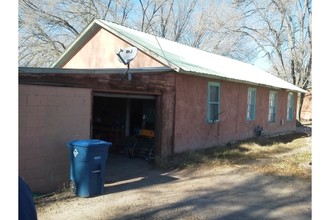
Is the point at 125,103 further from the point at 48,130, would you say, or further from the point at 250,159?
the point at 48,130

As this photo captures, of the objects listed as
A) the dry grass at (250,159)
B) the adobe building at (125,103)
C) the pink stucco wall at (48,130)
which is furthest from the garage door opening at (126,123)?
the pink stucco wall at (48,130)

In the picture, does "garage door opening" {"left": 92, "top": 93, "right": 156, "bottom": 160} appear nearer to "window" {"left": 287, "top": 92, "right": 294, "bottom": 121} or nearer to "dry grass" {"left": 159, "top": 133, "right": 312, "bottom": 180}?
"dry grass" {"left": 159, "top": 133, "right": 312, "bottom": 180}

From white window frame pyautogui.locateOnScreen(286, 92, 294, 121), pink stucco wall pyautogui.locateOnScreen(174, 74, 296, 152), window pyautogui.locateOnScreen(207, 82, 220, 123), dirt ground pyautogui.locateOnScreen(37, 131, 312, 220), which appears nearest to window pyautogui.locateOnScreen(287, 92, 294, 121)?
white window frame pyautogui.locateOnScreen(286, 92, 294, 121)

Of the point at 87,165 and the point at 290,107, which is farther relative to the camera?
the point at 290,107

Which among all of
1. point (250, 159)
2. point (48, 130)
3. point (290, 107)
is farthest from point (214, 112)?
point (290, 107)

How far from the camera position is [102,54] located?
14.1 meters

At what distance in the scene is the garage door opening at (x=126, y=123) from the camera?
1144 centimetres

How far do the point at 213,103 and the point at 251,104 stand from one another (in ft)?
12.3

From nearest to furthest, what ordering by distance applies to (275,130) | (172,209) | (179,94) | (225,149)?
(172,209), (179,94), (225,149), (275,130)

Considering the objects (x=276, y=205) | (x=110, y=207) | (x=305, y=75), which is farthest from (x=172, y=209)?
(x=305, y=75)

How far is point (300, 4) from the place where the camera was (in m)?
32.8

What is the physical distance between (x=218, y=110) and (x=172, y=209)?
8.19 metres

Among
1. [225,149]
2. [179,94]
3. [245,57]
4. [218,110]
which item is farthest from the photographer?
[245,57]

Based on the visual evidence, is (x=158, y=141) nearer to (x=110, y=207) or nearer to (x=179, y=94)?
(x=179, y=94)
